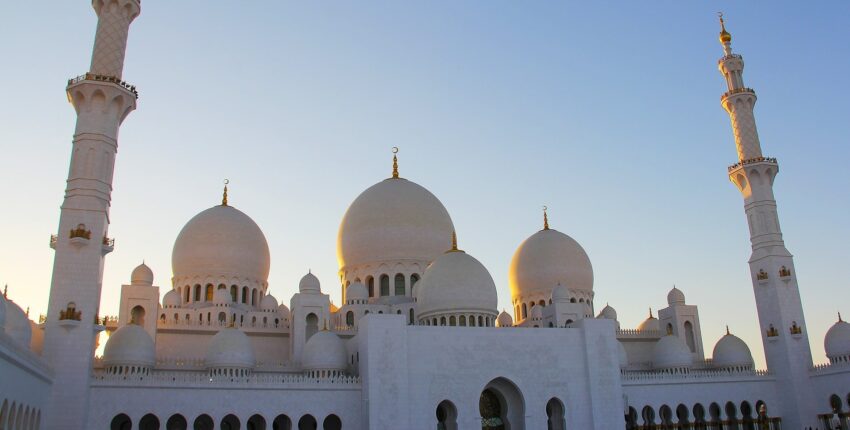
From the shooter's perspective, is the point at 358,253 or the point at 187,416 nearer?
the point at 187,416

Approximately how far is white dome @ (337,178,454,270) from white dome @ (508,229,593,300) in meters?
4.14

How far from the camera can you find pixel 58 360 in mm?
19125

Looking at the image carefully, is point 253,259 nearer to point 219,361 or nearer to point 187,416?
point 219,361

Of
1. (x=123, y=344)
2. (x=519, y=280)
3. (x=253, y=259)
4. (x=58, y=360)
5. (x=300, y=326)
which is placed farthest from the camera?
(x=519, y=280)

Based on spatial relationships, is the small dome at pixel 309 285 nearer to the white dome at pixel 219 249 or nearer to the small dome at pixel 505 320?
the white dome at pixel 219 249

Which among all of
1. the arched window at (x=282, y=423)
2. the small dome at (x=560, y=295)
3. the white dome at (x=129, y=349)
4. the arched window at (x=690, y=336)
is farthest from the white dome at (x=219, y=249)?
the arched window at (x=690, y=336)

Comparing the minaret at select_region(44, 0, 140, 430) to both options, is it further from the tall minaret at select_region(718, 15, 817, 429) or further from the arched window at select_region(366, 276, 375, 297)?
the tall minaret at select_region(718, 15, 817, 429)

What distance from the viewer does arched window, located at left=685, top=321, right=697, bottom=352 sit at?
3306cm

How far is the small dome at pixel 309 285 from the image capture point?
2864cm

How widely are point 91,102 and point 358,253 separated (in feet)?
44.3

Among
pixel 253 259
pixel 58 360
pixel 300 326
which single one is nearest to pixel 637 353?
pixel 300 326

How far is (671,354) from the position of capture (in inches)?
1178

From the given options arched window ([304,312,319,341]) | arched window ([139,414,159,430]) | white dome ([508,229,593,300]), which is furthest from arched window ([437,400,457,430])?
white dome ([508,229,593,300])

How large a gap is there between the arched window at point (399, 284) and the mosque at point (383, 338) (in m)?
0.10
